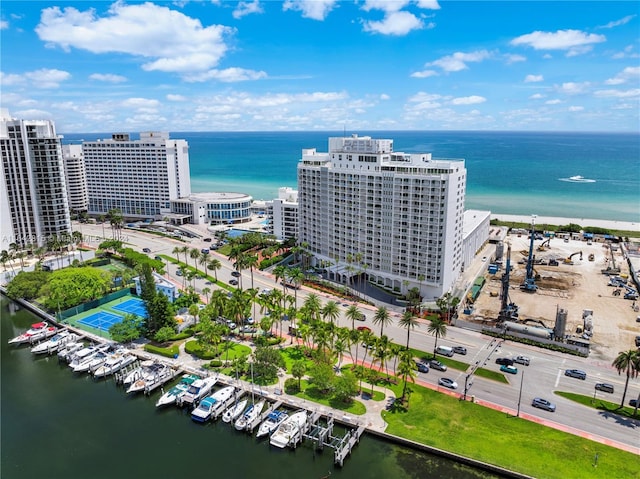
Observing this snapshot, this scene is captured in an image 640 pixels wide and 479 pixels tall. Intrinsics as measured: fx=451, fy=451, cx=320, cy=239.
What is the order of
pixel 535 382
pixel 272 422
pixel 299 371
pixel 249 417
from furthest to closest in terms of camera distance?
pixel 535 382 → pixel 299 371 → pixel 249 417 → pixel 272 422

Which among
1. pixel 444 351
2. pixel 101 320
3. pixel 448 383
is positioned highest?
pixel 101 320

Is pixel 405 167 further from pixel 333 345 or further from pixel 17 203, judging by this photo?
pixel 17 203

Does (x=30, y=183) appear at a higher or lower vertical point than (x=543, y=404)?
higher

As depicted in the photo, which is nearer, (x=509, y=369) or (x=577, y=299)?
(x=509, y=369)

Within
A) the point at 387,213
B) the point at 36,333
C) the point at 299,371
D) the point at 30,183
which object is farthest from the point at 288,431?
the point at 30,183

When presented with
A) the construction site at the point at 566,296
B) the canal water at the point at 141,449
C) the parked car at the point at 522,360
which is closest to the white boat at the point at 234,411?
the canal water at the point at 141,449

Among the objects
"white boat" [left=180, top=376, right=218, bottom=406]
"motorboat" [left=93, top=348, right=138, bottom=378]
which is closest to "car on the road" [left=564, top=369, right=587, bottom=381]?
"white boat" [left=180, top=376, right=218, bottom=406]

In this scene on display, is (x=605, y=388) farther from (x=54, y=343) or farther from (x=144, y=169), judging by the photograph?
(x=144, y=169)
